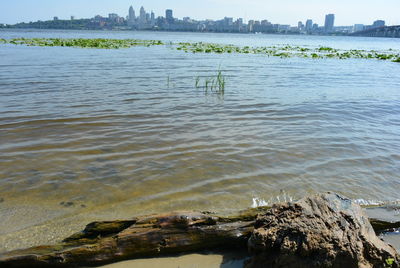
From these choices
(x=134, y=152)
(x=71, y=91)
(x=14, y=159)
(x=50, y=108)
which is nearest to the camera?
(x=14, y=159)

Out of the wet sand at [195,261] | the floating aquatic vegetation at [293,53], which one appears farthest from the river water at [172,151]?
the floating aquatic vegetation at [293,53]

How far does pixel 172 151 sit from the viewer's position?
7133mm

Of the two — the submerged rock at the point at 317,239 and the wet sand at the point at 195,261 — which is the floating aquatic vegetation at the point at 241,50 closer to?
the submerged rock at the point at 317,239

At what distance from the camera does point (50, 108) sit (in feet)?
33.6

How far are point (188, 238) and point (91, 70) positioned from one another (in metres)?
16.7

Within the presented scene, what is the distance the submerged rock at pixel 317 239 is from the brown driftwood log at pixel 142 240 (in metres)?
0.44

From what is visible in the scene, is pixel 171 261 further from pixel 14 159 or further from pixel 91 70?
pixel 91 70

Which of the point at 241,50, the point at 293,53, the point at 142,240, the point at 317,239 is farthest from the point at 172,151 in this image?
the point at 293,53

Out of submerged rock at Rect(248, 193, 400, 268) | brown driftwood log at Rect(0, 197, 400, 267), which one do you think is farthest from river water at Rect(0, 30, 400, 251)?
submerged rock at Rect(248, 193, 400, 268)

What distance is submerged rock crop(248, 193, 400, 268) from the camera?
3.12 m

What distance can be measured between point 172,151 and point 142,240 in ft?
12.0

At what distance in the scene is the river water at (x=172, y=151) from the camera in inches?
201

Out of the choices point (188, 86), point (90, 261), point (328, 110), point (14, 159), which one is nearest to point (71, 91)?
point (188, 86)

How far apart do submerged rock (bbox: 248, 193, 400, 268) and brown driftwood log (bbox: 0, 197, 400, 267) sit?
443 millimetres
